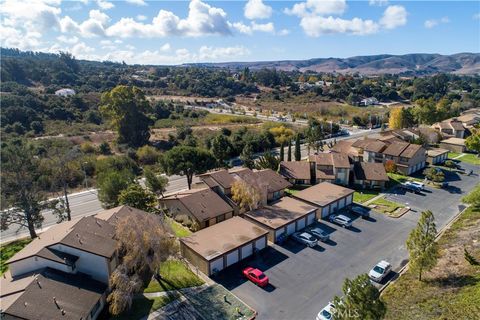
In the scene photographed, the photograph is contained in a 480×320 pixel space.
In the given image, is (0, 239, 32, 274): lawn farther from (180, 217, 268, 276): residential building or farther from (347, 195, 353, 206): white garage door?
(347, 195, 353, 206): white garage door

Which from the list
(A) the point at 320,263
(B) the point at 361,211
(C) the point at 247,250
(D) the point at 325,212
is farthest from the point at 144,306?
(B) the point at 361,211

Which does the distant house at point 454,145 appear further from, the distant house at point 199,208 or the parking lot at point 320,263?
the distant house at point 199,208

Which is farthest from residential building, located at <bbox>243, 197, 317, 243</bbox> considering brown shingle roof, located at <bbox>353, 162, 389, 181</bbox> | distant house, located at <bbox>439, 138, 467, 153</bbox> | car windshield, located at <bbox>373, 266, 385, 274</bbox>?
distant house, located at <bbox>439, 138, 467, 153</bbox>

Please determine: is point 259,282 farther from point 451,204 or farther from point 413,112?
point 413,112

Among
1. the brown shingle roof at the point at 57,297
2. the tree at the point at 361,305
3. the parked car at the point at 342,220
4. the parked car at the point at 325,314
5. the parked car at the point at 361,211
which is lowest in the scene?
the parked car at the point at 361,211

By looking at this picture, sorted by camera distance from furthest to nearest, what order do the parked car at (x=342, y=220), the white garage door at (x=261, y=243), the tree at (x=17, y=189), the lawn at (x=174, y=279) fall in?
the parked car at (x=342, y=220)
the tree at (x=17, y=189)
the white garage door at (x=261, y=243)
the lawn at (x=174, y=279)

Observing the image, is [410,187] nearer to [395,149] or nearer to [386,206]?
[386,206]

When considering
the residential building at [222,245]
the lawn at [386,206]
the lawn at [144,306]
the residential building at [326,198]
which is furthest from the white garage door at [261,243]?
the lawn at [386,206]

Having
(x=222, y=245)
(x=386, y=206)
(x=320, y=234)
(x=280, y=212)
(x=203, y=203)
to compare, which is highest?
(x=203, y=203)
